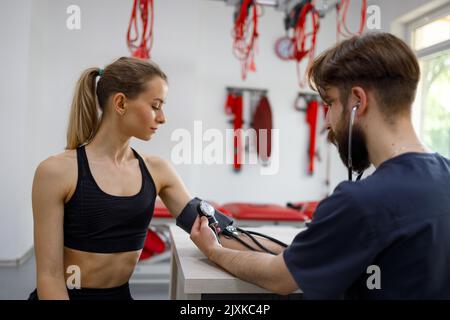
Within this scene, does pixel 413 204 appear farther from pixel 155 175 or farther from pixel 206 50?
pixel 206 50

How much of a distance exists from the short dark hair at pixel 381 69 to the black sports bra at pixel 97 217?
67 centimetres

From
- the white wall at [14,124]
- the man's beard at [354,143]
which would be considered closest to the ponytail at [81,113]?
the man's beard at [354,143]

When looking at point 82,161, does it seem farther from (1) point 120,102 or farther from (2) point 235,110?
(2) point 235,110

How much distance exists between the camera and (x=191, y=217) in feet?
3.92

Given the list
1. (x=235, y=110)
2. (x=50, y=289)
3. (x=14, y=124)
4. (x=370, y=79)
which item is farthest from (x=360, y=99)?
(x=235, y=110)

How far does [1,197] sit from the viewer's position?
2.16 metres

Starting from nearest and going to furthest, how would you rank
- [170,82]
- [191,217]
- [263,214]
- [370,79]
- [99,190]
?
[370,79]
[99,190]
[191,217]
[263,214]
[170,82]

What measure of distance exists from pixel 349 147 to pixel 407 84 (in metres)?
0.17

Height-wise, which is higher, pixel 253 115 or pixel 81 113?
pixel 253 115

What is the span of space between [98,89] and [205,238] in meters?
0.56

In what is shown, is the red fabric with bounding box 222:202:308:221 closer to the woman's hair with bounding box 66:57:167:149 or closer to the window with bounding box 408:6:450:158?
the window with bounding box 408:6:450:158
